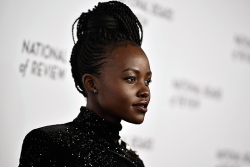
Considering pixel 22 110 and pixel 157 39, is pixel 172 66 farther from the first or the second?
pixel 22 110

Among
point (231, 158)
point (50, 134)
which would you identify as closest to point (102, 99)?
point (50, 134)

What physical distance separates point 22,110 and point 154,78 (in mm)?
718

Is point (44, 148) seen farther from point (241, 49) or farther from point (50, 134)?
point (241, 49)

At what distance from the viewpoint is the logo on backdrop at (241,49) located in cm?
214

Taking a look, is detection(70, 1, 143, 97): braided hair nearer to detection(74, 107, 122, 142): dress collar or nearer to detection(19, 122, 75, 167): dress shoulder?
detection(74, 107, 122, 142): dress collar

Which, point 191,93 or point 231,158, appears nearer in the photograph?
point 191,93

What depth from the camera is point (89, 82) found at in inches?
35.7

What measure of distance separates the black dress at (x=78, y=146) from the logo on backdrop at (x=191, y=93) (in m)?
0.88

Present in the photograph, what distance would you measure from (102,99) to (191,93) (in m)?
1.07

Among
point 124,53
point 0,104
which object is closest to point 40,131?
point 124,53

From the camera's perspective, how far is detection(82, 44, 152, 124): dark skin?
0.86 m

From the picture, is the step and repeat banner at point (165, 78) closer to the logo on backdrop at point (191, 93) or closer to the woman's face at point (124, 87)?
the logo on backdrop at point (191, 93)

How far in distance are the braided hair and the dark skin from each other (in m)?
0.03

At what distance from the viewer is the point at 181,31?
1.88m
